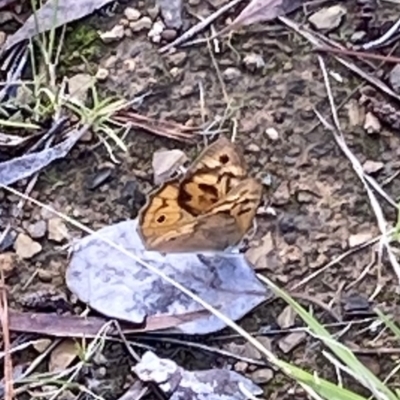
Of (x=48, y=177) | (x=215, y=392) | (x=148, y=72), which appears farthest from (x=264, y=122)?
(x=215, y=392)

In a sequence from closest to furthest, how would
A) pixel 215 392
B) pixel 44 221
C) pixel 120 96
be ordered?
pixel 215 392 → pixel 44 221 → pixel 120 96

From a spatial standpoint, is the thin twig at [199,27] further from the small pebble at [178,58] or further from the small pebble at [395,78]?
the small pebble at [395,78]

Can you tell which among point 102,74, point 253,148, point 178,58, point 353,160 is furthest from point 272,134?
point 102,74

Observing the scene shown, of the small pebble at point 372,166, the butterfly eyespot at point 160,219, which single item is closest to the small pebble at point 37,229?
the butterfly eyespot at point 160,219

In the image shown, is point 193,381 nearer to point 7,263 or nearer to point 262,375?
point 262,375

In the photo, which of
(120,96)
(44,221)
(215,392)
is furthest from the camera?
(120,96)

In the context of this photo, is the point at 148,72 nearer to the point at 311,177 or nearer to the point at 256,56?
the point at 256,56
